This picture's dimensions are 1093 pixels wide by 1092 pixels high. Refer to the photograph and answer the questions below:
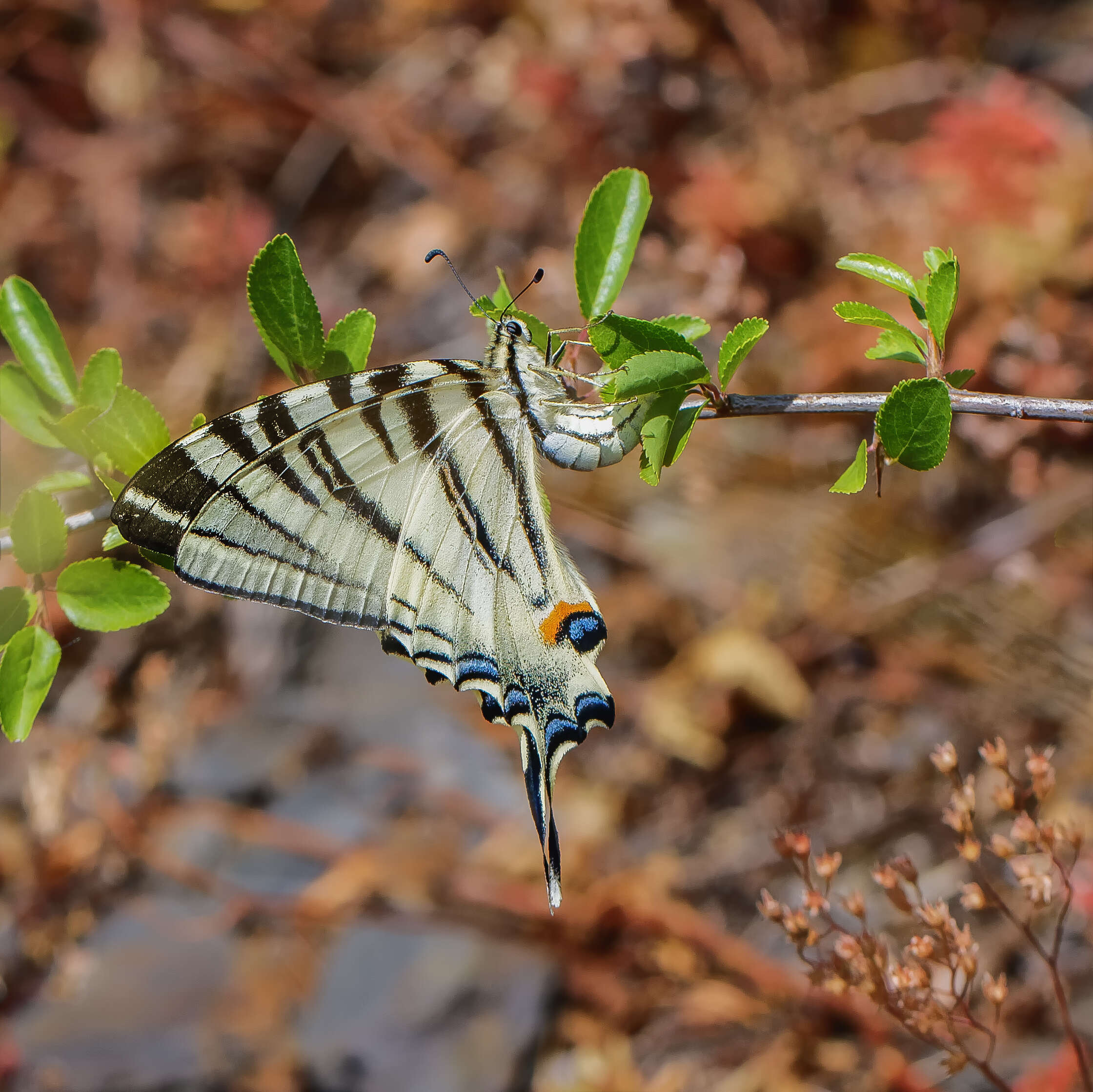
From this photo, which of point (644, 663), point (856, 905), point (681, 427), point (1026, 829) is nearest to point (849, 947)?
point (856, 905)

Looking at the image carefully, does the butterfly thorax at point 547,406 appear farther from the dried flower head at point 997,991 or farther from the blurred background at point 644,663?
the blurred background at point 644,663

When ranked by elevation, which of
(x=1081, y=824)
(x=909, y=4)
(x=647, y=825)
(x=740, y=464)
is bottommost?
(x=647, y=825)

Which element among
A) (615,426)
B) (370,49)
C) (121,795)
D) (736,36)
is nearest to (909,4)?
(736,36)

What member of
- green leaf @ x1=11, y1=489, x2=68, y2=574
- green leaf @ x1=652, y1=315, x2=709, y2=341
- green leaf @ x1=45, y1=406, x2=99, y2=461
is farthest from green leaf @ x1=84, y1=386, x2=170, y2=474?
green leaf @ x1=652, y1=315, x2=709, y2=341

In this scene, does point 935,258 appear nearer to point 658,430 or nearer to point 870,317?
point 870,317

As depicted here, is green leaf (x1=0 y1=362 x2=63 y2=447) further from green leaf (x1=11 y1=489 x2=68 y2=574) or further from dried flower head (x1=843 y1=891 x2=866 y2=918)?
dried flower head (x1=843 y1=891 x2=866 y2=918)

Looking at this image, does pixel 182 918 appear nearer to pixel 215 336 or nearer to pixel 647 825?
pixel 647 825

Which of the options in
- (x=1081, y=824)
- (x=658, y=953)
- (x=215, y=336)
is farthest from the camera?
(x=215, y=336)
